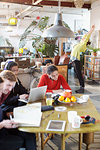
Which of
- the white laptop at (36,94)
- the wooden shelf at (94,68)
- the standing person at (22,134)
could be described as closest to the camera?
the standing person at (22,134)

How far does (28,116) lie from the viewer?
1922mm

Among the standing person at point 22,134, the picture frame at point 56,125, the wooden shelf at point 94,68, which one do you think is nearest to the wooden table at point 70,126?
the picture frame at point 56,125

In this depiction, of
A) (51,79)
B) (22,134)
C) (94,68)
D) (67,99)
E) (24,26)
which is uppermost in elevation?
(24,26)

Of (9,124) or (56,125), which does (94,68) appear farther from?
(9,124)

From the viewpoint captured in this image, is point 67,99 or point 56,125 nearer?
point 56,125

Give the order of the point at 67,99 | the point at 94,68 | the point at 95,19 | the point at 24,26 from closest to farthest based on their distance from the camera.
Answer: the point at 67,99 → the point at 94,68 → the point at 95,19 → the point at 24,26

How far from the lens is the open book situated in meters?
1.84

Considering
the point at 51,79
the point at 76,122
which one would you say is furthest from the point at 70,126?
the point at 51,79

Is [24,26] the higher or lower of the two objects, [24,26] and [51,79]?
the higher

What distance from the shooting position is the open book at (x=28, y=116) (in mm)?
1840

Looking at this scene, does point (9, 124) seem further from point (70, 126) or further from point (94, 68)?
point (94, 68)

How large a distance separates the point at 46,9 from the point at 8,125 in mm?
10716

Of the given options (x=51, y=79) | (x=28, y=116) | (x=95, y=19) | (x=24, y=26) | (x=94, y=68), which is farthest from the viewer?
(x=24, y=26)

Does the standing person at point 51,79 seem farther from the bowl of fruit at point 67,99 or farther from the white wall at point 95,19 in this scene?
the white wall at point 95,19
